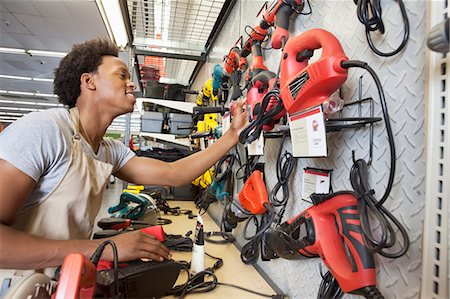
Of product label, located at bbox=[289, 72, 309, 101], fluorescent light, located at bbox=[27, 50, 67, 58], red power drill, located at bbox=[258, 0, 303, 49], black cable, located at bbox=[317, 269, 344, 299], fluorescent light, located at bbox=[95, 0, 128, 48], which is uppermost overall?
fluorescent light, located at bbox=[27, 50, 67, 58]

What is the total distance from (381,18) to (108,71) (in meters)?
0.90

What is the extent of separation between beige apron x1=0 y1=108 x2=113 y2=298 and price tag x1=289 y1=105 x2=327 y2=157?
0.61m

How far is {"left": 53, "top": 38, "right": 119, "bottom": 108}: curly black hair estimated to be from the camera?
102 cm

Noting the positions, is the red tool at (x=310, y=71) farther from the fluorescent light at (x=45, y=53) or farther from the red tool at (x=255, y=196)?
the fluorescent light at (x=45, y=53)

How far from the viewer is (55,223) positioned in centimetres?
71

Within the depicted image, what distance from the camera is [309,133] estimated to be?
522 mm

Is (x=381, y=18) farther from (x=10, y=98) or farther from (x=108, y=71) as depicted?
(x=10, y=98)

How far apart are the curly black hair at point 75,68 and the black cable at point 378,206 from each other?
96cm

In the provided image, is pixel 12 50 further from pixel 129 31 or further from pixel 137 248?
pixel 137 248

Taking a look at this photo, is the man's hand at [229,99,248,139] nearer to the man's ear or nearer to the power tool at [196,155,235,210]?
the power tool at [196,155,235,210]

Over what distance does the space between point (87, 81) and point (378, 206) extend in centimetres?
102

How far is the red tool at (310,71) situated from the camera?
0.46 meters

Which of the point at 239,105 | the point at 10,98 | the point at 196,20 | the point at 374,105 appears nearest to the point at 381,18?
the point at 374,105

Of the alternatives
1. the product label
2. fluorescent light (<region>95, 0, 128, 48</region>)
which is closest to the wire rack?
fluorescent light (<region>95, 0, 128, 48</region>)
